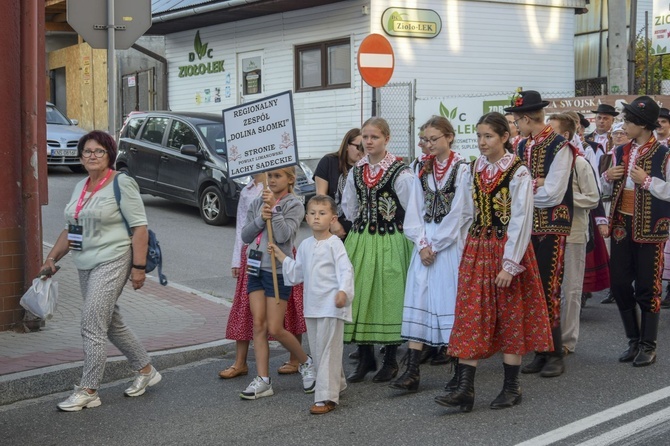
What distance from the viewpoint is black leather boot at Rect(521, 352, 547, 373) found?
7367 mm

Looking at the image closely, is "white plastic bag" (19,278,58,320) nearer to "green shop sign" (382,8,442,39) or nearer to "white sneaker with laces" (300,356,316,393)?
"white sneaker with laces" (300,356,316,393)

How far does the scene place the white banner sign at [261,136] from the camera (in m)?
6.82

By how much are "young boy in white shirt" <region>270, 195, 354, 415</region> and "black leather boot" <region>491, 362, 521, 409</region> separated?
1021mm

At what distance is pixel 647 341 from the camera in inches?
299

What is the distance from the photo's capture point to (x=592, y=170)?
7.73 metres

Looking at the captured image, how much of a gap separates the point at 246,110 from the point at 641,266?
10.5 feet

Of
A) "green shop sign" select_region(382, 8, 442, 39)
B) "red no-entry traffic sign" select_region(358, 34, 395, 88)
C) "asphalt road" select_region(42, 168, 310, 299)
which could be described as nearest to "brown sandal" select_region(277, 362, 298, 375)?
"asphalt road" select_region(42, 168, 310, 299)

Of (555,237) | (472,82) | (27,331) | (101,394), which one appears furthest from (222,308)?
(472,82)

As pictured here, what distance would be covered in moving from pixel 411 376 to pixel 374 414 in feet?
1.77

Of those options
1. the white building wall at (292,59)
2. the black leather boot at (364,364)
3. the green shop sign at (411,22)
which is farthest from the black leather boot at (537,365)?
the green shop sign at (411,22)

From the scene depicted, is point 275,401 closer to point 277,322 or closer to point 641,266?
point 277,322

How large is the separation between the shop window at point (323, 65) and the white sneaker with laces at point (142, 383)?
15.0 meters

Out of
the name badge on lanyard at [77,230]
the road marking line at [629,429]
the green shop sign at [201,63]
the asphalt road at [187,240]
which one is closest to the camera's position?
the road marking line at [629,429]

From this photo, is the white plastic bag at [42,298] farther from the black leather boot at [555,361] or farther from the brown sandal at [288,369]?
the black leather boot at [555,361]
